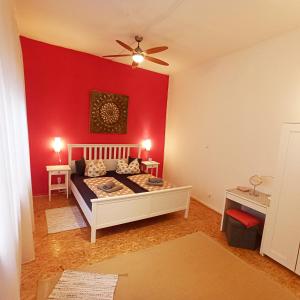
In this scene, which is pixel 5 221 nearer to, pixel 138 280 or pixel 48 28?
pixel 138 280

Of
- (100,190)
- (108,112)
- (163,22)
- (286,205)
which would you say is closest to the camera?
(286,205)

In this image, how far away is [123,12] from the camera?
248 cm

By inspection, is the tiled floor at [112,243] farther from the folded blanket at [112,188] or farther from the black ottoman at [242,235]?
the folded blanket at [112,188]

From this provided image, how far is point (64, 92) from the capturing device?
13.1 feet

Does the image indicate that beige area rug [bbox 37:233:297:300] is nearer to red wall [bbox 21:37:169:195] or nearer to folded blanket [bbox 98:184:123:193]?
folded blanket [bbox 98:184:123:193]

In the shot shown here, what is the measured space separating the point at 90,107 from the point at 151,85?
1706mm

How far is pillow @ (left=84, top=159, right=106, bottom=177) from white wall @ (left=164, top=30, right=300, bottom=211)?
77.6 inches

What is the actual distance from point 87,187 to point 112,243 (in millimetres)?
1037

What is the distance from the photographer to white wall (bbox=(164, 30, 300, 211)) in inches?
112

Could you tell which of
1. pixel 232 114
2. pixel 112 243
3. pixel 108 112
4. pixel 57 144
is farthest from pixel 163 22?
pixel 112 243

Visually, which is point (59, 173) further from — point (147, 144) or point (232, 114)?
point (232, 114)

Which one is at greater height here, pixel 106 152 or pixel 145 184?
pixel 106 152

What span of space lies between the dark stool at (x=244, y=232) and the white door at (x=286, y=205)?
0.75 feet

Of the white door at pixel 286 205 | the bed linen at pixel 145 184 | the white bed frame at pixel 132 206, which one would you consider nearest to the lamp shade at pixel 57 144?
the white bed frame at pixel 132 206
